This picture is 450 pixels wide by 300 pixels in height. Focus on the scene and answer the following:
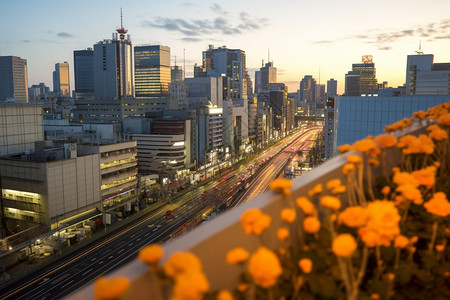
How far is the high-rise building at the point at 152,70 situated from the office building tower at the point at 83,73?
46038 mm

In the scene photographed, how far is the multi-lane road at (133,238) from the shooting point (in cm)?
2192

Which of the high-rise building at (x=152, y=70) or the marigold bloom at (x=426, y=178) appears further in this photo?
the high-rise building at (x=152, y=70)

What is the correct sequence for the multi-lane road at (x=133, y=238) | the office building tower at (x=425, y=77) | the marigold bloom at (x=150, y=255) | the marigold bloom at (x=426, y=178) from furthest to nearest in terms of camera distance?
the office building tower at (x=425, y=77), the multi-lane road at (x=133, y=238), the marigold bloom at (x=426, y=178), the marigold bloom at (x=150, y=255)

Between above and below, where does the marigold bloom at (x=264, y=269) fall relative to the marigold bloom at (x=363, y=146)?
below

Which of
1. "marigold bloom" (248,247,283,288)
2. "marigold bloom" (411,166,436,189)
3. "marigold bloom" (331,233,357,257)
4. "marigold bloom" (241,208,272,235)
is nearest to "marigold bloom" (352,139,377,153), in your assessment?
"marigold bloom" (411,166,436,189)

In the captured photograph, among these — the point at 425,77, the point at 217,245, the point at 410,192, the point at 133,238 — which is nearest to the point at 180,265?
the point at 217,245

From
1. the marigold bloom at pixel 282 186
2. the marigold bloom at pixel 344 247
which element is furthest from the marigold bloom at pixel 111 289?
the marigold bloom at pixel 282 186

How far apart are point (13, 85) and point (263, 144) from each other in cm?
15822

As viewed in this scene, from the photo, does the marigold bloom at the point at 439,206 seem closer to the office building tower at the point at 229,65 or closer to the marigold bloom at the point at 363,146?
the marigold bloom at the point at 363,146

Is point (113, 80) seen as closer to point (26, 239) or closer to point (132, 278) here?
point (26, 239)

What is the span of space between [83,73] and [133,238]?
17154cm

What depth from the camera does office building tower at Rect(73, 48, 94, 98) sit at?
181 m

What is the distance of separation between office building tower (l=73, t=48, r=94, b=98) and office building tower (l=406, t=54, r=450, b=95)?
144274 millimetres

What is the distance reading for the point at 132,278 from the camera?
134cm
